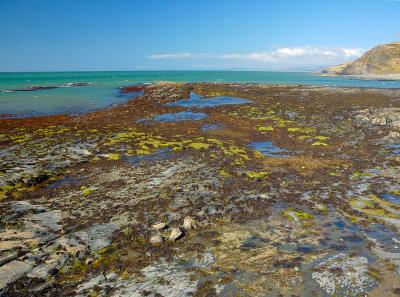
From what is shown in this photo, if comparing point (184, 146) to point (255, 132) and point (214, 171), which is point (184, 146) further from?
point (255, 132)

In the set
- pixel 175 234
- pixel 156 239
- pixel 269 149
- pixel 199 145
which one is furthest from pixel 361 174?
pixel 156 239

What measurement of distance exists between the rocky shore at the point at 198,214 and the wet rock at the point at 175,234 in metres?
0.04

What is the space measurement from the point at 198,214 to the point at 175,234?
194cm

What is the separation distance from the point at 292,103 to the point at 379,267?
37.1 m

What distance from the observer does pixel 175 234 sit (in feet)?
35.6

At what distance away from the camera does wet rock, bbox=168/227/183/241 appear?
35.2 feet

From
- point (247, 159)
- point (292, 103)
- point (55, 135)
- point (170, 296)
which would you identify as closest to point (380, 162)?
A: point (247, 159)

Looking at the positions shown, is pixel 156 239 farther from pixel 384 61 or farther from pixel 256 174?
pixel 384 61

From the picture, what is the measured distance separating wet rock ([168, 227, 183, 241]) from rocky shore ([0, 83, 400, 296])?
0.04m

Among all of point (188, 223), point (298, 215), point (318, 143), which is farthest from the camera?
point (318, 143)

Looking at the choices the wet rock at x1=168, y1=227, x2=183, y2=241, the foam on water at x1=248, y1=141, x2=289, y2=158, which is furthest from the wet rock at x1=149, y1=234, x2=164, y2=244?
the foam on water at x1=248, y1=141, x2=289, y2=158

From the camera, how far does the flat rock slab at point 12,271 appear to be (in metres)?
8.59

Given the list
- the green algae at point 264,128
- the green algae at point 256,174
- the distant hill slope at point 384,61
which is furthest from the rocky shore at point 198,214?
the distant hill slope at point 384,61

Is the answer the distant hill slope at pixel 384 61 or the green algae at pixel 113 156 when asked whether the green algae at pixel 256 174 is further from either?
the distant hill slope at pixel 384 61
